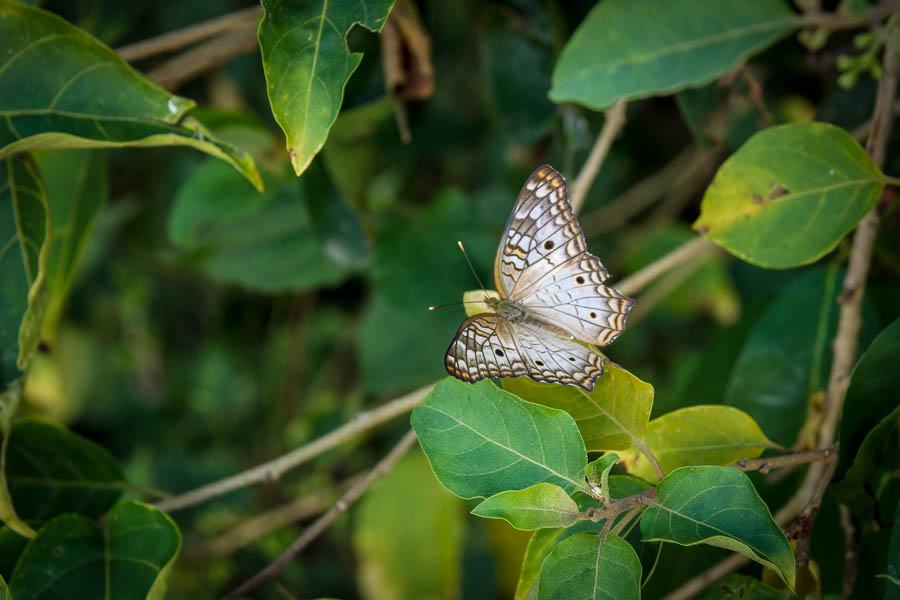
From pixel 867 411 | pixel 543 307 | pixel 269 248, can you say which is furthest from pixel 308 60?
pixel 269 248

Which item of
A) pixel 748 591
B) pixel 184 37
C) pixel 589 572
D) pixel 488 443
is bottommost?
pixel 748 591

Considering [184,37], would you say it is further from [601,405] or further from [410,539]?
[410,539]

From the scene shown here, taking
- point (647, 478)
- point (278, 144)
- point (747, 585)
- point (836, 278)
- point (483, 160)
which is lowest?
point (747, 585)

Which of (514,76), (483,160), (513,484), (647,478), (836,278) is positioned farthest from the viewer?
(483,160)

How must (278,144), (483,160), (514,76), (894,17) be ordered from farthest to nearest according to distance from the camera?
(483,160) → (278,144) → (514,76) → (894,17)

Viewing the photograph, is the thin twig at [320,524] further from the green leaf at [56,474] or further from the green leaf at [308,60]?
the green leaf at [308,60]

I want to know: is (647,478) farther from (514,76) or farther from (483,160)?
(483,160)

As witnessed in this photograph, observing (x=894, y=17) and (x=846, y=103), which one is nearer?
(x=894, y=17)

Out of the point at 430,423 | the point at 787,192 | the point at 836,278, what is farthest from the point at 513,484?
the point at 836,278
